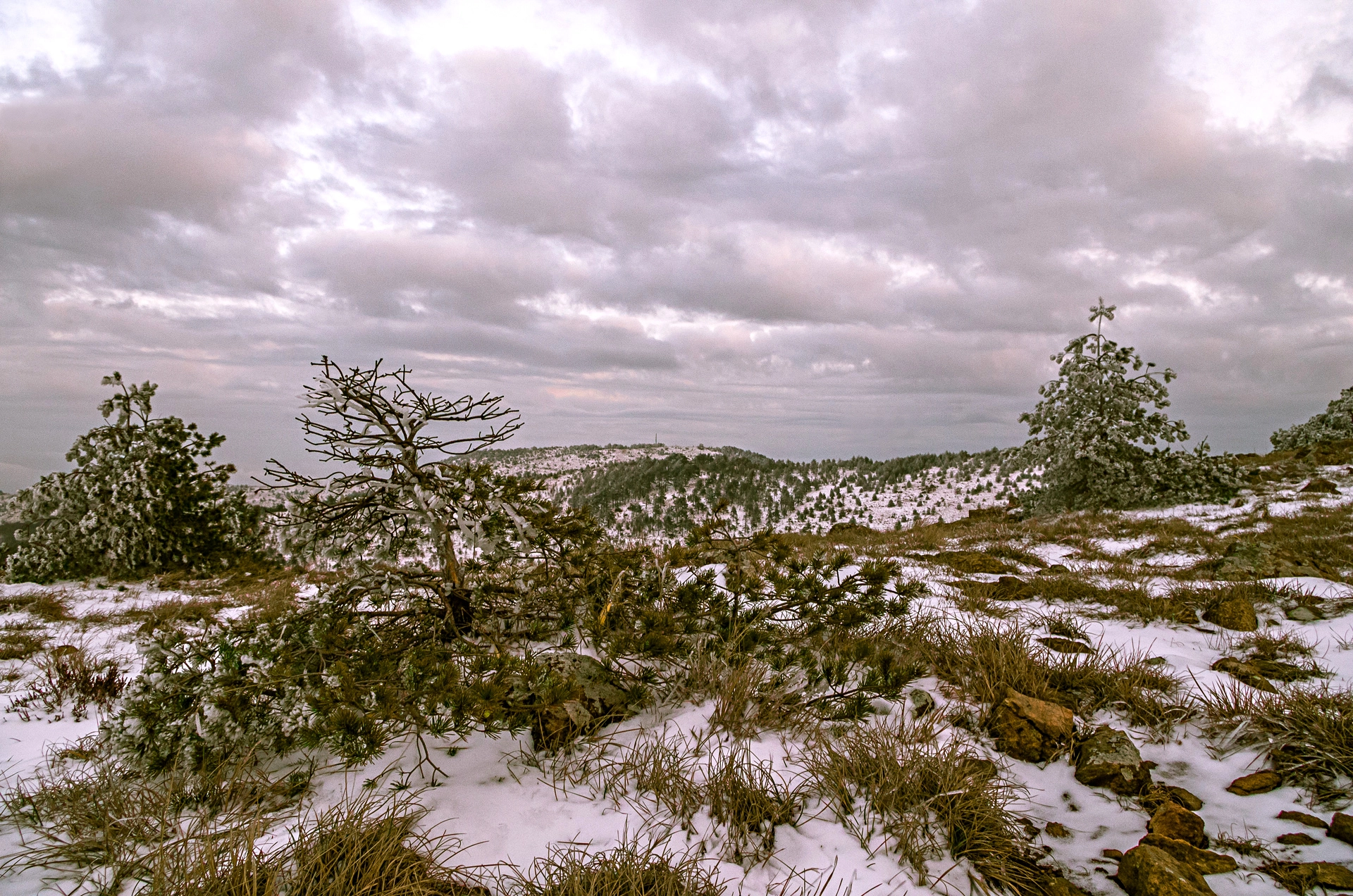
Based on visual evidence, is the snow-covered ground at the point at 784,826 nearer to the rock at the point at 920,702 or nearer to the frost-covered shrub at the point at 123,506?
the rock at the point at 920,702

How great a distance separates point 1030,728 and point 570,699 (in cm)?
219

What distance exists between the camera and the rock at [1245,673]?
305cm

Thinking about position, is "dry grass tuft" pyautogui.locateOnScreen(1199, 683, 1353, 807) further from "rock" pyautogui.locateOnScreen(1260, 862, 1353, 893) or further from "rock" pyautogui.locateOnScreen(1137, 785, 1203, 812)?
"rock" pyautogui.locateOnScreen(1260, 862, 1353, 893)

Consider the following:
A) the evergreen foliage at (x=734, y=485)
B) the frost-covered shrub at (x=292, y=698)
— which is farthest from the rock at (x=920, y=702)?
the evergreen foliage at (x=734, y=485)

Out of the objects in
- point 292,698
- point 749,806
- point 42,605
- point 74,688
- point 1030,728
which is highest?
point 292,698

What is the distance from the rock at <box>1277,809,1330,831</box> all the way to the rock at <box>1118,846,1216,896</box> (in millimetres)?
594

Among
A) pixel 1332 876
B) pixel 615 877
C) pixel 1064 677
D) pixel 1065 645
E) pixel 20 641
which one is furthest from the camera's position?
pixel 20 641

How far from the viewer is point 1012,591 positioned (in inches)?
225

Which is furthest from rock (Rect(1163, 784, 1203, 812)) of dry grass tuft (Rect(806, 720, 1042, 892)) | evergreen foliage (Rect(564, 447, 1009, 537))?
evergreen foliage (Rect(564, 447, 1009, 537))

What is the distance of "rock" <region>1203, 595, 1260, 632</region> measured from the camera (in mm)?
4230

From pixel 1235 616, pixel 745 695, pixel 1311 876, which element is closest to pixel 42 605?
pixel 745 695

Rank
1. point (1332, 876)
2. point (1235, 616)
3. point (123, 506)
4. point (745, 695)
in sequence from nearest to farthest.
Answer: point (1332, 876) → point (745, 695) → point (1235, 616) → point (123, 506)

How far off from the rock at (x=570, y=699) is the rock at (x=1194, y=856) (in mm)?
2177

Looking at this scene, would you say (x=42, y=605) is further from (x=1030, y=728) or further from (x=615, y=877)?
(x=1030, y=728)
